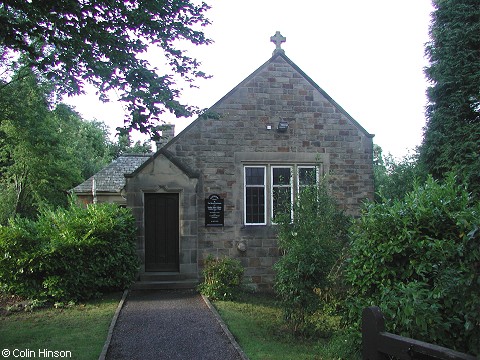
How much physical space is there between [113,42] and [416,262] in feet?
17.8

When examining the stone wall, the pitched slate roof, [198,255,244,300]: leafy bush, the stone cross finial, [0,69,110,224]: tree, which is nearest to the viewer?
[198,255,244,300]: leafy bush

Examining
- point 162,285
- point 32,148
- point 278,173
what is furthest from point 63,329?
point 32,148

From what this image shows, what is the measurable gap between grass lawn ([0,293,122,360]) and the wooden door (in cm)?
216

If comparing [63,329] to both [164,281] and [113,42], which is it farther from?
[113,42]

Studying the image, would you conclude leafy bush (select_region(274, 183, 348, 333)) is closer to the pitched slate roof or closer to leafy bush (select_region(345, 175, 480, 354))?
leafy bush (select_region(345, 175, 480, 354))

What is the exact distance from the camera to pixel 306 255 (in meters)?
7.94

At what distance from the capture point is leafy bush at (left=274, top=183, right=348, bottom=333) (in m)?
7.96

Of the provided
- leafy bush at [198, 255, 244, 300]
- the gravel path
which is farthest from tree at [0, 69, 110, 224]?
the gravel path

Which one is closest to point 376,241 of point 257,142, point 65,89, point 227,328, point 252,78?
point 227,328

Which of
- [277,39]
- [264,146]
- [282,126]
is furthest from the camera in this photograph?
[277,39]

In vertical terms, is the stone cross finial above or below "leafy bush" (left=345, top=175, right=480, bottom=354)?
above

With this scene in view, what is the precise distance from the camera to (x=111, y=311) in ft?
32.0

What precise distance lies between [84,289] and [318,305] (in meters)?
6.27

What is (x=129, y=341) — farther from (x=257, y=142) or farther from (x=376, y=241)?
(x=257, y=142)
